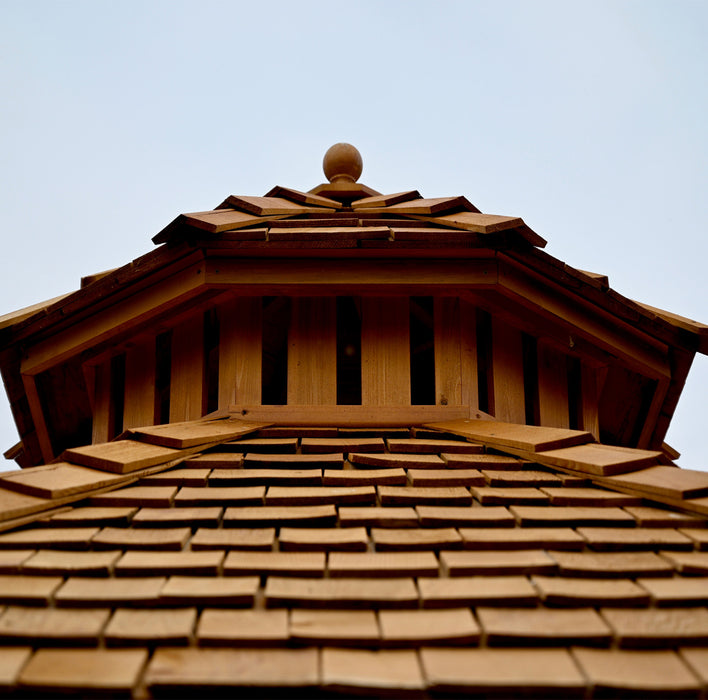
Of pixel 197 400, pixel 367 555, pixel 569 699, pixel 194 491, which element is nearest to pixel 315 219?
pixel 197 400

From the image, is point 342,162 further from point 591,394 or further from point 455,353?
point 591,394

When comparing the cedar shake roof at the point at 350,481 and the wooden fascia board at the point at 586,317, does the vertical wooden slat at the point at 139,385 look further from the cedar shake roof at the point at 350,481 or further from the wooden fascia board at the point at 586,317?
the wooden fascia board at the point at 586,317

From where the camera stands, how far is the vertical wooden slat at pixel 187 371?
3.25m

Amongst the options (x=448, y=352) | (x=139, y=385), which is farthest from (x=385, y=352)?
(x=139, y=385)

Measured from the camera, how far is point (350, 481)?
2.21 m

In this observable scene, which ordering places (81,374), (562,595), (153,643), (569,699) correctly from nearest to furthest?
(569,699), (153,643), (562,595), (81,374)

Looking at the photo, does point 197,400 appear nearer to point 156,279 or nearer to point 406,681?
point 156,279

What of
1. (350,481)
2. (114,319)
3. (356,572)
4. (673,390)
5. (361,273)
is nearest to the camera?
(356,572)

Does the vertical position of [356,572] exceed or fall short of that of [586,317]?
it falls short

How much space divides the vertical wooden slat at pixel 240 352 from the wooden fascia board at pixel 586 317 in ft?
4.16

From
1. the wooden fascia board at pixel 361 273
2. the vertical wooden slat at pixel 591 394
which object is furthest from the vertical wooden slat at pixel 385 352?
the vertical wooden slat at pixel 591 394

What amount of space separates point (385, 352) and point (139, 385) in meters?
1.41

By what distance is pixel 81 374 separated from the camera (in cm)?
373

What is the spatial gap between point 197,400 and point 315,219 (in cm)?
113
